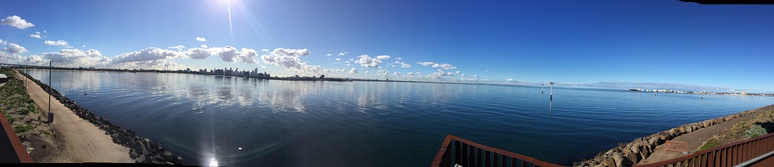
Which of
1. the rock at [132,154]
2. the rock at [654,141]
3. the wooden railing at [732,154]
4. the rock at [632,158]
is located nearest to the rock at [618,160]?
the rock at [632,158]

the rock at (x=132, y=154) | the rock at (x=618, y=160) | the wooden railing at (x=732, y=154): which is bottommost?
the rock at (x=132, y=154)

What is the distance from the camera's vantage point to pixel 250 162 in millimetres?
10758

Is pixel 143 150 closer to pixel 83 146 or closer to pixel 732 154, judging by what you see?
pixel 83 146

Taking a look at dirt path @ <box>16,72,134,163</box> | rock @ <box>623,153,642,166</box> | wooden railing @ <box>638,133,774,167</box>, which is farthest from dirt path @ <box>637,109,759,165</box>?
dirt path @ <box>16,72,134,163</box>

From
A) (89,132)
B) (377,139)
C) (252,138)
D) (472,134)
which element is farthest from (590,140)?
(89,132)

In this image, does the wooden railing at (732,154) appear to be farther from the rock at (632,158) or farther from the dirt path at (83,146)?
the dirt path at (83,146)

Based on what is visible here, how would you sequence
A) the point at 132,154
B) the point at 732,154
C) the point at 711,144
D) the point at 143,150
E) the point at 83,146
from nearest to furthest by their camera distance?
1. the point at 732,154
2. the point at 711,144
3. the point at 132,154
4. the point at 143,150
5. the point at 83,146

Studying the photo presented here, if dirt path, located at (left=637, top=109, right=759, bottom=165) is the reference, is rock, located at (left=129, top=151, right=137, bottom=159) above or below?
below

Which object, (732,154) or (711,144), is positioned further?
(711,144)

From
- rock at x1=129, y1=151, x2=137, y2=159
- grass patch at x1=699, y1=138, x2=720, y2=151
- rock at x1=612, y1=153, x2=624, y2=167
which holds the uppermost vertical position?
grass patch at x1=699, y1=138, x2=720, y2=151

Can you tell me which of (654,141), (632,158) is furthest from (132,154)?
(654,141)

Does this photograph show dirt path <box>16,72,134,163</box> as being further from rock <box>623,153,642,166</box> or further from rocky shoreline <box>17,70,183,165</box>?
rock <box>623,153,642,166</box>

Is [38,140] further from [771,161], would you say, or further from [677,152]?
[677,152]

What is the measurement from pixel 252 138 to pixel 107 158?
5.49 metres
